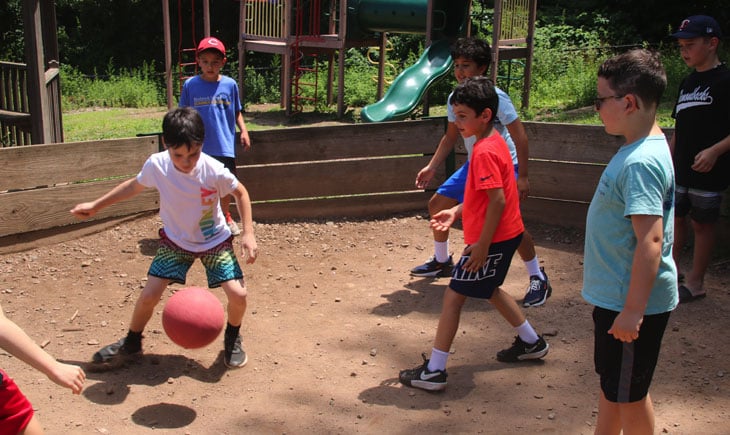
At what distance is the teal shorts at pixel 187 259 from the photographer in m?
4.64

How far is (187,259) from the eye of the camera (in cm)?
471

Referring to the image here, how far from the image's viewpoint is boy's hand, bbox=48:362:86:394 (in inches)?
112

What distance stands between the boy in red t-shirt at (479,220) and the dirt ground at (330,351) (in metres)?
0.37

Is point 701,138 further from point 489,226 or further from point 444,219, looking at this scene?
point 444,219

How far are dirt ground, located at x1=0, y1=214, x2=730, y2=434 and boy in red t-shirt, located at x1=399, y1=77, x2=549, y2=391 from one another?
37cm

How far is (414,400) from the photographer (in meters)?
4.43

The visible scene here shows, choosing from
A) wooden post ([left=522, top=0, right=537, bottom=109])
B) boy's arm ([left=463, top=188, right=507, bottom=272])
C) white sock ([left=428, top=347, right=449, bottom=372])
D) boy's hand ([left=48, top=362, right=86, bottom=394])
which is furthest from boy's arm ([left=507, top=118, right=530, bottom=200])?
wooden post ([left=522, top=0, right=537, bottom=109])

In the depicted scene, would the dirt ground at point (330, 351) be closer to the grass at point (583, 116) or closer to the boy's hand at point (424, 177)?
the boy's hand at point (424, 177)

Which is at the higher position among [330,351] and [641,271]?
[641,271]

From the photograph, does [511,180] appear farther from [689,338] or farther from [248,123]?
[248,123]

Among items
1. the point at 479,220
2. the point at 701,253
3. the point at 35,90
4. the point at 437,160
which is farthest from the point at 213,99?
the point at 701,253

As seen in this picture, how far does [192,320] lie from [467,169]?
2445 millimetres

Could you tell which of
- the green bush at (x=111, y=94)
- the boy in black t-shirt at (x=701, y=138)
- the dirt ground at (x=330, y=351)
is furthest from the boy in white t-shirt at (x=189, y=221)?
the green bush at (x=111, y=94)

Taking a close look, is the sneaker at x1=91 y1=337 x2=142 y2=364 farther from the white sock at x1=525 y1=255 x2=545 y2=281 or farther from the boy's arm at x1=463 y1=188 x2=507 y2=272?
the white sock at x1=525 y1=255 x2=545 y2=281
